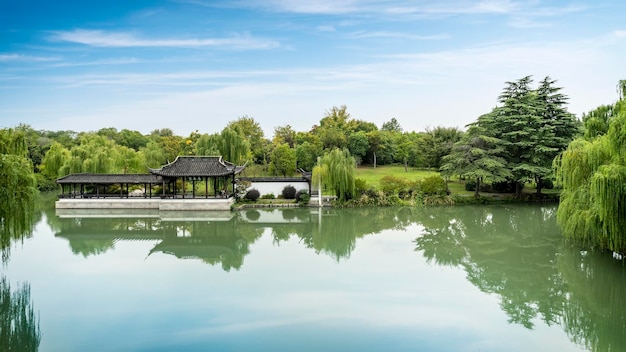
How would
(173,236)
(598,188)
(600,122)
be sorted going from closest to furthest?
(598,188) < (600,122) < (173,236)

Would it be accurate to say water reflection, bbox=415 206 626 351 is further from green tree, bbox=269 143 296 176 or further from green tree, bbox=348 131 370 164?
green tree, bbox=348 131 370 164

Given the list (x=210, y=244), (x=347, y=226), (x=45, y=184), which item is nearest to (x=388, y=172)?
(x=347, y=226)

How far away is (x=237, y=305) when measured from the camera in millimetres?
8664

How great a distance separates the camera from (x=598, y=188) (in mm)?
9977

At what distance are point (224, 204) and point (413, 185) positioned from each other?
9.46m

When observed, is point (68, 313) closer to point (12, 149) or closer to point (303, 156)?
point (12, 149)

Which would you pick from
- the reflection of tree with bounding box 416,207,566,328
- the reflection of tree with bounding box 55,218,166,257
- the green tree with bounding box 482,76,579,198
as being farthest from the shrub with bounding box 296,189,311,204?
the green tree with bounding box 482,76,579,198

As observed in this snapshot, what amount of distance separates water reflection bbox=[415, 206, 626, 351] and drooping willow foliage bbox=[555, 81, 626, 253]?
0.86 m

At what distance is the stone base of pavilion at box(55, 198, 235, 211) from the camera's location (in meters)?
21.5

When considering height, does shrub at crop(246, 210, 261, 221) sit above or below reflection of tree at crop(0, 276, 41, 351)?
above

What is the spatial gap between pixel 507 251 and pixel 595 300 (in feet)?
13.9

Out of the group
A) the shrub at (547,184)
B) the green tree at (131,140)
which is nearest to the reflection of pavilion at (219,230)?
the shrub at (547,184)

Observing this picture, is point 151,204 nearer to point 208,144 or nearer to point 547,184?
point 208,144

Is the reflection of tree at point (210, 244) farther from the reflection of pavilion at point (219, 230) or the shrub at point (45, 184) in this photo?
the shrub at point (45, 184)
